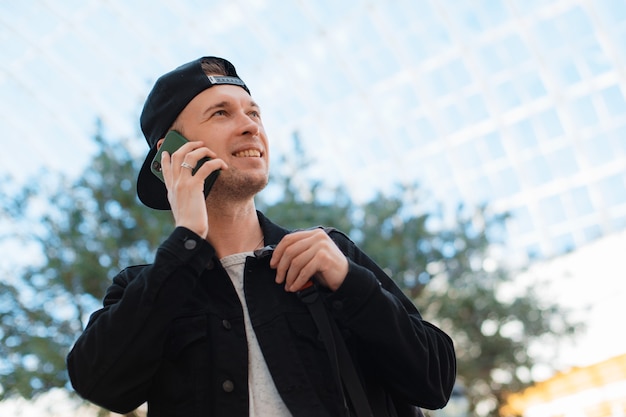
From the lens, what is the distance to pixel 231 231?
9.38 feet

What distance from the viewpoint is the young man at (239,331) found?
236cm

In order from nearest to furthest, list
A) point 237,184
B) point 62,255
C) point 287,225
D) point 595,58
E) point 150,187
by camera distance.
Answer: point 237,184, point 150,187, point 287,225, point 62,255, point 595,58

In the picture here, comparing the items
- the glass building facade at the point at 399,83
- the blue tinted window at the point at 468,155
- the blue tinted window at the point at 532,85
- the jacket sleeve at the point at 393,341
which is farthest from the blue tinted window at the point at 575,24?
the jacket sleeve at the point at 393,341

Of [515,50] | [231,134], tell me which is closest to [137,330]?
[231,134]

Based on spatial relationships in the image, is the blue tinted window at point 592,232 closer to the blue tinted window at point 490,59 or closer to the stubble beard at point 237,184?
the blue tinted window at point 490,59

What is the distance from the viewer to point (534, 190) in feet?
108

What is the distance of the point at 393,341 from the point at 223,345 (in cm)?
51

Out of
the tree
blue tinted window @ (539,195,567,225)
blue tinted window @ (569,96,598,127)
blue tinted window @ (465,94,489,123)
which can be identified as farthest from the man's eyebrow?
blue tinted window @ (539,195,567,225)

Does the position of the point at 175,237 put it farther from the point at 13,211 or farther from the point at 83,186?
A: the point at 13,211

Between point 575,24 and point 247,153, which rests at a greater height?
point 247,153

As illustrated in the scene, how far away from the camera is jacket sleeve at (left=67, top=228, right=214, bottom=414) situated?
7.67 feet

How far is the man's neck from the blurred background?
2427 centimetres

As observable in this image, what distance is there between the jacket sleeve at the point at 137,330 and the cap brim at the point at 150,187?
0.64m

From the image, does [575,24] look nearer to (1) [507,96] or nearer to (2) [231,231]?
(1) [507,96]
